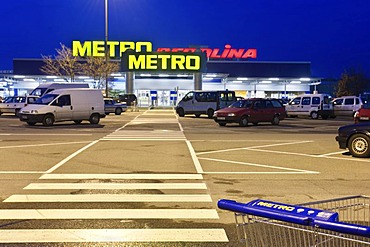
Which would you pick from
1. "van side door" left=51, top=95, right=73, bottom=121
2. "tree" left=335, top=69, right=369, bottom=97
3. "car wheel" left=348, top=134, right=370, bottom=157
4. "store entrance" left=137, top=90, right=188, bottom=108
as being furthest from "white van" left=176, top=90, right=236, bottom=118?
"tree" left=335, top=69, right=369, bottom=97

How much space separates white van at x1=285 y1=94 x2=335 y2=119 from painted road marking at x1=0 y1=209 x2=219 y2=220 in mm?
27955

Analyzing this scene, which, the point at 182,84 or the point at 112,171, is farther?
the point at 182,84

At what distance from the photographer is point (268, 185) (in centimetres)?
843

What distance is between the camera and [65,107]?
24.1 metres

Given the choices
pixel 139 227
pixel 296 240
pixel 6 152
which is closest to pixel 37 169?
pixel 6 152

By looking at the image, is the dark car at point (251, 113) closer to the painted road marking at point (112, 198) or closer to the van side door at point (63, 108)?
the van side door at point (63, 108)

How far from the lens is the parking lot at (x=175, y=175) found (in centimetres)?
666

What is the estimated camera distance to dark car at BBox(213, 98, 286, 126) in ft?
79.7

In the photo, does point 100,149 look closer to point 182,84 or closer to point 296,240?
point 296,240

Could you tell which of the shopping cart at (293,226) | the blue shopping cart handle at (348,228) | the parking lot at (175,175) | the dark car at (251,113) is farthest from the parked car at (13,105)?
the blue shopping cart handle at (348,228)

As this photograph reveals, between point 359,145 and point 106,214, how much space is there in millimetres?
8275

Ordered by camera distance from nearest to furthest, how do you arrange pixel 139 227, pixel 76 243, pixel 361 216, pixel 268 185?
pixel 361 216 → pixel 76 243 → pixel 139 227 → pixel 268 185

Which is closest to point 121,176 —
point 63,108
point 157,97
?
point 63,108

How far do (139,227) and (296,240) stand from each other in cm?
337
